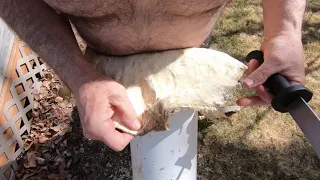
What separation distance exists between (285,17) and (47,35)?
713mm

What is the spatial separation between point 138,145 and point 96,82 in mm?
422

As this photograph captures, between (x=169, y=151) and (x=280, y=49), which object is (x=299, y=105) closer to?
(x=280, y=49)

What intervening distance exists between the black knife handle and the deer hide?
13 cm

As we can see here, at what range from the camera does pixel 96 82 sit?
109 centimetres

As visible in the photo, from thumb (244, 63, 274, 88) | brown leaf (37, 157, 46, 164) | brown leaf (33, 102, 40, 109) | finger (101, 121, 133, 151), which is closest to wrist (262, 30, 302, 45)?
thumb (244, 63, 274, 88)

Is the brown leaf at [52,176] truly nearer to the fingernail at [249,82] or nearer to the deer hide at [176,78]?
the deer hide at [176,78]

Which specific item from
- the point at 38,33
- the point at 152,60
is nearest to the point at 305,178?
the point at 152,60

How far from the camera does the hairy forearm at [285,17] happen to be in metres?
1.17

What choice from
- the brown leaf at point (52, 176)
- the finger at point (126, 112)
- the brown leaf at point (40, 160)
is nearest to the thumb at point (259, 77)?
the finger at point (126, 112)

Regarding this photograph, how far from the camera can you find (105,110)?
1049 mm

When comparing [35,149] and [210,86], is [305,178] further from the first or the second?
[35,149]

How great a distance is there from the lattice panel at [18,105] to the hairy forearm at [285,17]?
1.63 meters

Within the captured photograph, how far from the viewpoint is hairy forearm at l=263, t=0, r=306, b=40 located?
1165 millimetres

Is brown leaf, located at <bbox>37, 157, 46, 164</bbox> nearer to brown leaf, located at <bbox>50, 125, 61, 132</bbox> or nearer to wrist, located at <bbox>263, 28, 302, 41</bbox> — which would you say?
brown leaf, located at <bbox>50, 125, 61, 132</bbox>
